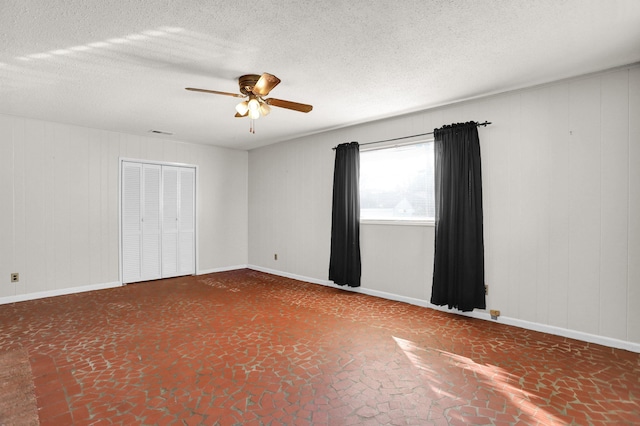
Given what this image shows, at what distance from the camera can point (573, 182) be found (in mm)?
3365

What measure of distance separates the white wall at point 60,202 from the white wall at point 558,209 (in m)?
4.65

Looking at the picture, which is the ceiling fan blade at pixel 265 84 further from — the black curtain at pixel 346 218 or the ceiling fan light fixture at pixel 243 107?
the black curtain at pixel 346 218

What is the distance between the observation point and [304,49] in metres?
2.77

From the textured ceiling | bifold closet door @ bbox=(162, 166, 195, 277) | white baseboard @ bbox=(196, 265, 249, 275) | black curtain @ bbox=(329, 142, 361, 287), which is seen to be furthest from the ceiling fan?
white baseboard @ bbox=(196, 265, 249, 275)

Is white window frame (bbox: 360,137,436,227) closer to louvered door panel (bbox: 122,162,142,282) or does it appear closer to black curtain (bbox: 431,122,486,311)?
black curtain (bbox: 431,122,486,311)

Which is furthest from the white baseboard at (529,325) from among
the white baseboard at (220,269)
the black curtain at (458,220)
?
the white baseboard at (220,269)

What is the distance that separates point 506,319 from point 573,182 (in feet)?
5.34

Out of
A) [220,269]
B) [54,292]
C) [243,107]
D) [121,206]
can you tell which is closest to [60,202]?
[121,206]

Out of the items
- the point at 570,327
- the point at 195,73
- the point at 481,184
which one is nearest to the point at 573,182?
the point at 481,184

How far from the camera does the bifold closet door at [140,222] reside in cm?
576

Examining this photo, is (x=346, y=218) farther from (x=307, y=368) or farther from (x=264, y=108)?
Result: (x=307, y=368)

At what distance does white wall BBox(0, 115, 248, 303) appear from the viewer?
15.4 ft

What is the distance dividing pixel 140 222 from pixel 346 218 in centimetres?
367

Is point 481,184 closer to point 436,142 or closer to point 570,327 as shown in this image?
point 436,142
